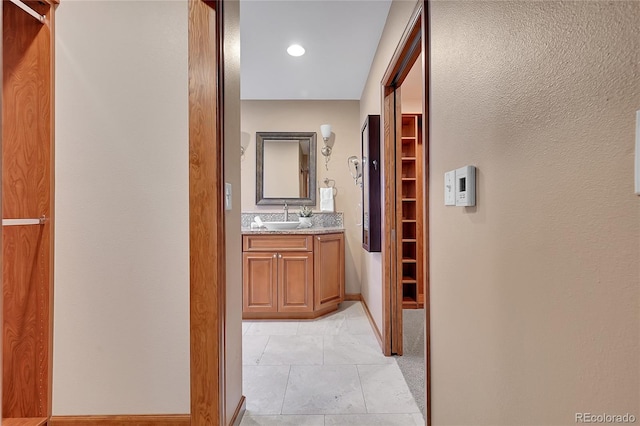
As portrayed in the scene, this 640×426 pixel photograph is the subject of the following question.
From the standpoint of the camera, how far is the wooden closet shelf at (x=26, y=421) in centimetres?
125

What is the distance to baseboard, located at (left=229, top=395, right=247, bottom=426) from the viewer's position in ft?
4.88

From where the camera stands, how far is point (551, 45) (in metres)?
0.61

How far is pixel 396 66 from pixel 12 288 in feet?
7.42

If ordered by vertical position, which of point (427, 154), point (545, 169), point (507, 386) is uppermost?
point (427, 154)

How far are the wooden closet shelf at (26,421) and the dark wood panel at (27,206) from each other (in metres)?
0.02

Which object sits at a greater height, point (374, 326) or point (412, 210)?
point (412, 210)

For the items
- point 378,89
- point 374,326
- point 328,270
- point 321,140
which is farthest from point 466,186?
point 321,140

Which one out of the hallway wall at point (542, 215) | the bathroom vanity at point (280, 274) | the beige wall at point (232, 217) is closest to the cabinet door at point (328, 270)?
the bathroom vanity at point (280, 274)

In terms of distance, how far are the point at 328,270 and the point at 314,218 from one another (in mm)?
752

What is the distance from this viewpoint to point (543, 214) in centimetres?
64

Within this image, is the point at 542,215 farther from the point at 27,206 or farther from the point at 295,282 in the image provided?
the point at 295,282

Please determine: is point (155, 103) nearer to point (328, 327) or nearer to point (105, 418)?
point (105, 418)

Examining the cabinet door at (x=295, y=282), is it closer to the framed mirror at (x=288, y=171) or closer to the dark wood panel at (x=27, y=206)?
the framed mirror at (x=288, y=171)

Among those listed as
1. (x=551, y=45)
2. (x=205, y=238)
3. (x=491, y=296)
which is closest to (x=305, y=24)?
(x=205, y=238)
